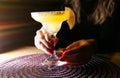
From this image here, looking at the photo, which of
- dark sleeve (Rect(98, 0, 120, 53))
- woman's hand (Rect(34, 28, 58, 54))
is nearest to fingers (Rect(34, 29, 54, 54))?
woman's hand (Rect(34, 28, 58, 54))

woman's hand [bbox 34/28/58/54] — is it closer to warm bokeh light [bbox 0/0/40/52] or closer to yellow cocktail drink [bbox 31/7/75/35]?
yellow cocktail drink [bbox 31/7/75/35]

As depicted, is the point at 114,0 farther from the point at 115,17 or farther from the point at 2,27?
the point at 2,27

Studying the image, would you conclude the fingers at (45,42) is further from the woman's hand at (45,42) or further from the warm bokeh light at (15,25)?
the warm bokeh light at (15,25)

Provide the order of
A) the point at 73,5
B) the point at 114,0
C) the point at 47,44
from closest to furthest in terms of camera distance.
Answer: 1. the point at 47,44
2. the point at 114,0
3. the point at 73,5

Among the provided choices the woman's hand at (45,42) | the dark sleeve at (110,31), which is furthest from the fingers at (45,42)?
the dark sleeve at (110,31)

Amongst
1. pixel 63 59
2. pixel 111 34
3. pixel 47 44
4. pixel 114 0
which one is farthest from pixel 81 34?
pixel 63 59

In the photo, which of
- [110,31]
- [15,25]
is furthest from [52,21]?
[15,25]
